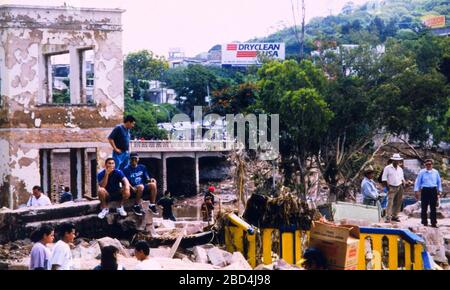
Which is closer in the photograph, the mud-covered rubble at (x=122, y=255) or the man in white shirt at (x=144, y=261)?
the man in white shirt at (x=144, y=261)

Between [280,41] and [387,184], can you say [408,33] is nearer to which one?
[280,41]

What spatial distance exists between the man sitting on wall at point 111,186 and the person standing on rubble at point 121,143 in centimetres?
29

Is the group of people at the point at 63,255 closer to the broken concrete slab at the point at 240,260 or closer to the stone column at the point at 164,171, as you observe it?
the broken concrete slab at the point at 240,260

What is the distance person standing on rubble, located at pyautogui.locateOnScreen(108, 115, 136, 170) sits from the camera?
22.4 ft

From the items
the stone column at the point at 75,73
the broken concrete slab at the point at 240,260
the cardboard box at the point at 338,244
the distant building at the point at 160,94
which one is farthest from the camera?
the distant building at the point at 160,94

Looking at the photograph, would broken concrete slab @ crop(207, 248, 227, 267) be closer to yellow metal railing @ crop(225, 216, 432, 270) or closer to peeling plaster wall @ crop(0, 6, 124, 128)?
yellow metal railing @ crop(225, 216, 432, 270)

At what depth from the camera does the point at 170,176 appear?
24734mm

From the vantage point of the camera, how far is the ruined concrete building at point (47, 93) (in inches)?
384

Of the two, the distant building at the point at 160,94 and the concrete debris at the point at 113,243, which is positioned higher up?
the distant building at the point at 160,94

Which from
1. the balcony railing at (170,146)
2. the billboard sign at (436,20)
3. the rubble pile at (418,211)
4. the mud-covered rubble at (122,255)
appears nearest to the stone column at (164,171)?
the balcony railing at (170,146)

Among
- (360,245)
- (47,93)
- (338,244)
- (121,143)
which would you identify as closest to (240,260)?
(338,244)

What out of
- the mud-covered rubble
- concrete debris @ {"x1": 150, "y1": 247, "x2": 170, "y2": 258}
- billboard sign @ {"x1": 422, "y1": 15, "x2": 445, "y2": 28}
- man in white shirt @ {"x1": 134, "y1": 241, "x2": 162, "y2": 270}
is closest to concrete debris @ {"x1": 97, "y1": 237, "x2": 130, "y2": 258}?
the mud-covered rubble

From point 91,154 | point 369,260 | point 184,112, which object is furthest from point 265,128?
point 369,260

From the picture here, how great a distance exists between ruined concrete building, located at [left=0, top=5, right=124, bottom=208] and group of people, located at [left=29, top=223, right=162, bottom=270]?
4.99 m
